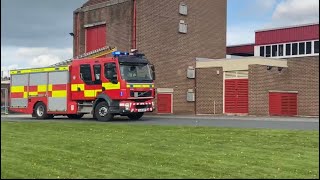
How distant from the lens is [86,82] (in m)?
22.7

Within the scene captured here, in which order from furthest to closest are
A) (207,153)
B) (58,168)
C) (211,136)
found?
(211,136) → (207,153) → (58,168)

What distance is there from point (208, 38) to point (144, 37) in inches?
255

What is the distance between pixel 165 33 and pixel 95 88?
598 inches

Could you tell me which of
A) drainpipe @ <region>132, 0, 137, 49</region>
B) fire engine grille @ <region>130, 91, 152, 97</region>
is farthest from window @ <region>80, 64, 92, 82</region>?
drainpipe @ <region>132, 0, 137, 49</region>

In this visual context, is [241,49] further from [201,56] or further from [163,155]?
[163,155]

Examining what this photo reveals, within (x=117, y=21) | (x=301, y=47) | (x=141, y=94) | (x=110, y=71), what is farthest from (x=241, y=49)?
(x=110, y=71)

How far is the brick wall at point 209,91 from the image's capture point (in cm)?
3559

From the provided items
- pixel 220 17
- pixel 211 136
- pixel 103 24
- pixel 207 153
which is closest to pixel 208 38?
pixel 220 17

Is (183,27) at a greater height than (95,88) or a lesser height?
greater

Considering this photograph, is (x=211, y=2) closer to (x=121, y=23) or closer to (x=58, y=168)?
(x=121, y=23)

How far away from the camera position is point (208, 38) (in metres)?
39.2

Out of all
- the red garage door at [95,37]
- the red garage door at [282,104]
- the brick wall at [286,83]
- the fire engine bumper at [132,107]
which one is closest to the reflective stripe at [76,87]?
the fire engine bumper at [132,107]

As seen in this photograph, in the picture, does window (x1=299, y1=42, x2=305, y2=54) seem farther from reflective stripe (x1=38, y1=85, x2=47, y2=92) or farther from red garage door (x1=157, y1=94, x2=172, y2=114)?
reflective stripe (x1=38, y1=85, x2=47, y2=92)

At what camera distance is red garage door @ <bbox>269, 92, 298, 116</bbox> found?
33094 millimetres
